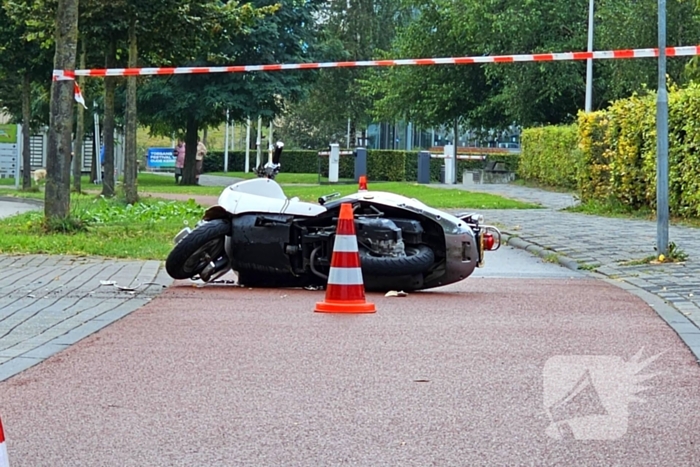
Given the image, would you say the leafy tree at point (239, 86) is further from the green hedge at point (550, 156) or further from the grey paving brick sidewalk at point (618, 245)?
the grey paving brick sidewalk at point (618, 245)

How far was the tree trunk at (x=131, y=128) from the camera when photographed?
2264cm

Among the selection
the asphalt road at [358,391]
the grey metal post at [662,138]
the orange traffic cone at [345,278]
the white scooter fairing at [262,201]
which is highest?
the grey metal post at [662,138]

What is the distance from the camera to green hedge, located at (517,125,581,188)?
31.2m

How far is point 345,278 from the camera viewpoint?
9.05 m

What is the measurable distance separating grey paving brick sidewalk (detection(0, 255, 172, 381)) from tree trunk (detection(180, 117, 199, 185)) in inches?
1229

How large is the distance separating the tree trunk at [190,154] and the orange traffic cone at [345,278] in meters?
35.2

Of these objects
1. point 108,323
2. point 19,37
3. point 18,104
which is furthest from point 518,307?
point 18,104

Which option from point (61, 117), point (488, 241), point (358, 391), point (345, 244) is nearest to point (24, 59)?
point (61, 117)

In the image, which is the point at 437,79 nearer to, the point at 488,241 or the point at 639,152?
the point at 639,152

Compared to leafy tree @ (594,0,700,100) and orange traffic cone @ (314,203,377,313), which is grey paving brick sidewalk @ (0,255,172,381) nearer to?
orange traffic cone @ (314,203,377,313)

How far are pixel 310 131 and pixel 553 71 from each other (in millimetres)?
37479

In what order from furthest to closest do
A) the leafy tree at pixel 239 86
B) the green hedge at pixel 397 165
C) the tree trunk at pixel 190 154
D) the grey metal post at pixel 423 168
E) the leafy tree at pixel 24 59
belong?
the green hedge at pixel 397 165, the tree trunk at pixel 190 154, the leafy tree at pixel 239 86, the grey metal post at pixel 423 168, the leafy tree at pixel 24 59

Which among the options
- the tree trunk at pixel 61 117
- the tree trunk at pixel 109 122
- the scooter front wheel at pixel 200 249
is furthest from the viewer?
the tree trunk at pixel 109 122

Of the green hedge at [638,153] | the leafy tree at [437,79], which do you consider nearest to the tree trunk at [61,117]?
the green hedge at [638,153]
